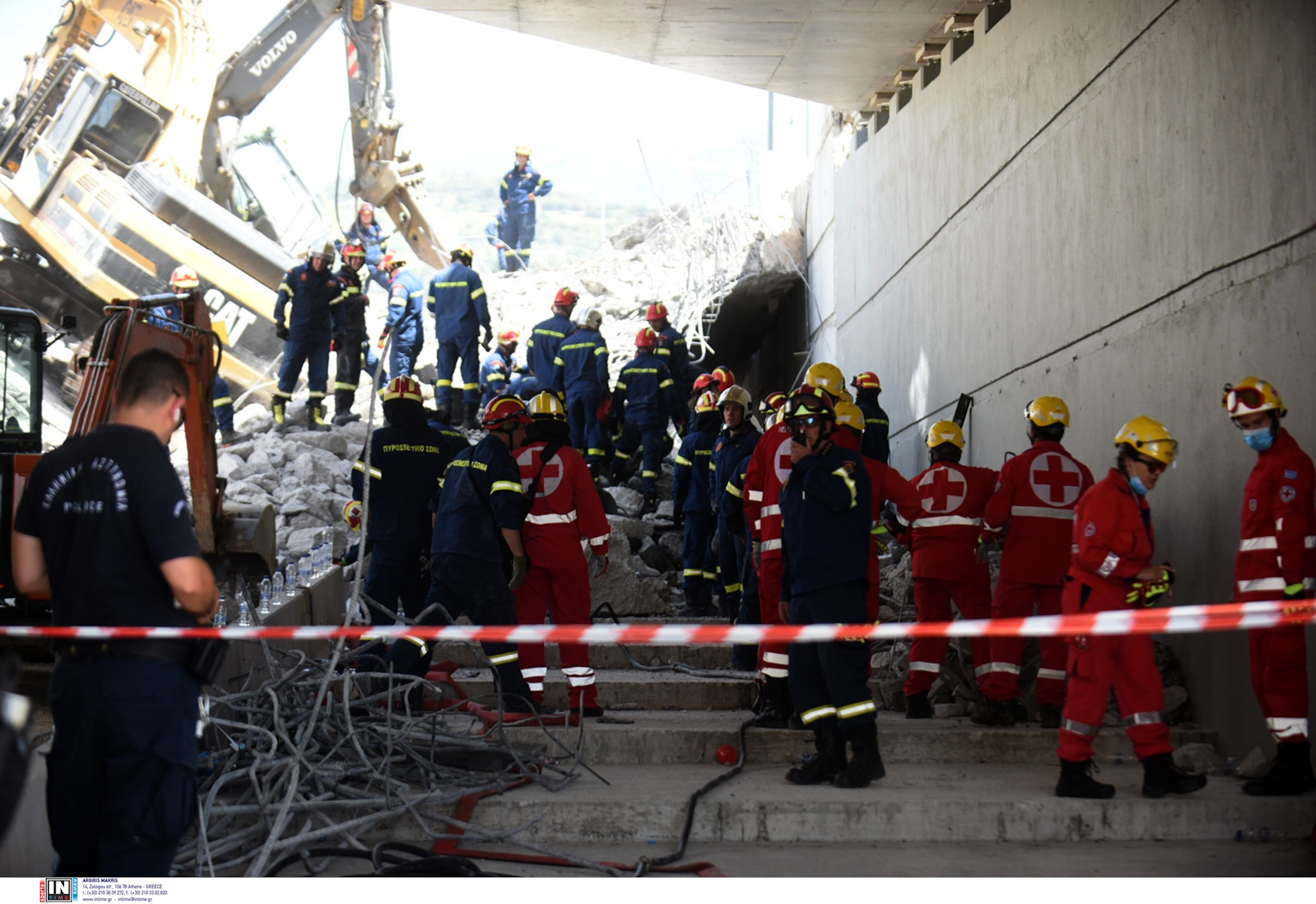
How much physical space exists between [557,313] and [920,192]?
13.1 ft

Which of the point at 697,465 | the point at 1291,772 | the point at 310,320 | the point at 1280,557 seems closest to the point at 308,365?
the point at 310,320

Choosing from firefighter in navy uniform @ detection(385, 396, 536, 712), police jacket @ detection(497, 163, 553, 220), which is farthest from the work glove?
police jacket @ detection(497, 163, 553, 220)

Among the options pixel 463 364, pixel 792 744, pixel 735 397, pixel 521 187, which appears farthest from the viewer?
pixel 521 187

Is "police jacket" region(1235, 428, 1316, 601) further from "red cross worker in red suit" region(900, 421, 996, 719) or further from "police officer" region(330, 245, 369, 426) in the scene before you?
"police officer" region(330, 245, 369, 426)

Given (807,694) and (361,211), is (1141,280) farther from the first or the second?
(361,211)

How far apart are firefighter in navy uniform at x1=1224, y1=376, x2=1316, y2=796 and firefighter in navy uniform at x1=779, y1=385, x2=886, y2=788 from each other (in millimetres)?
1573

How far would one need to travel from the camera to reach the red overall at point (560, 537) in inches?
270

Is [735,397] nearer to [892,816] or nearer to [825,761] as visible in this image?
[825,761]

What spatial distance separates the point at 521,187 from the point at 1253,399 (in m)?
17.1

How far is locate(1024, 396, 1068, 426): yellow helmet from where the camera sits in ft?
21.4

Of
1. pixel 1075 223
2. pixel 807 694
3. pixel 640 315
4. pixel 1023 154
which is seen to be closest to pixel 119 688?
pixel 807 694

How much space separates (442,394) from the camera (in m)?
13.6

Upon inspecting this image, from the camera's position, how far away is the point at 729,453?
8.19 m

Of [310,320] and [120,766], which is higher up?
[310,320]
